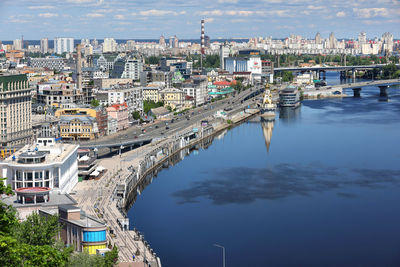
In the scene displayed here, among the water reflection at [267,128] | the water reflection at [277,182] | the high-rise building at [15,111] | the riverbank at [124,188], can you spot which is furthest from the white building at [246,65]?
the water reflection at [277,182]

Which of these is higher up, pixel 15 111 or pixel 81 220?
pixel 15 111

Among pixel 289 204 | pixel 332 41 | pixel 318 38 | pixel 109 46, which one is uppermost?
pixel 318 38

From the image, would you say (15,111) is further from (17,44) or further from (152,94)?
(17,44)

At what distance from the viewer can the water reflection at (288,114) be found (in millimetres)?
25422

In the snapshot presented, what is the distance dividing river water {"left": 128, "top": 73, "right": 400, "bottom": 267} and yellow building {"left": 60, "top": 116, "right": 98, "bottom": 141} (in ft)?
8.69

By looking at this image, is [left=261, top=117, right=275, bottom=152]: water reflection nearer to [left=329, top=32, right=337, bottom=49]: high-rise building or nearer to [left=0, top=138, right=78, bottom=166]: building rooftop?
[left=0, top=138, right=78, bottom=166]: building rooftop

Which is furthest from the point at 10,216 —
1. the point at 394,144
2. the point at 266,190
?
the point at 394,144

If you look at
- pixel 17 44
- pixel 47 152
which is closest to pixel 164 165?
pixel 47 152

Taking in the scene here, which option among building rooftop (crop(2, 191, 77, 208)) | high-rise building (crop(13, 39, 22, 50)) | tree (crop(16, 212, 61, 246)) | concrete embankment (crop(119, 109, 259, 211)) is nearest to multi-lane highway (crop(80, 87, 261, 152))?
concrete embankment (crop(119, 109, 259, 211))

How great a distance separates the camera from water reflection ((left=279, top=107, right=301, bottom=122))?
25.4 meters

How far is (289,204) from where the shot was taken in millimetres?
11953

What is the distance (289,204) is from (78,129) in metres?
7.88

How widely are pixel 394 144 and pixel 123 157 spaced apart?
736 centimetres

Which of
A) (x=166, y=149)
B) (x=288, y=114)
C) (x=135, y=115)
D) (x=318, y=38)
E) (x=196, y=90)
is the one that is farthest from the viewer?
(x=318, y=38)
